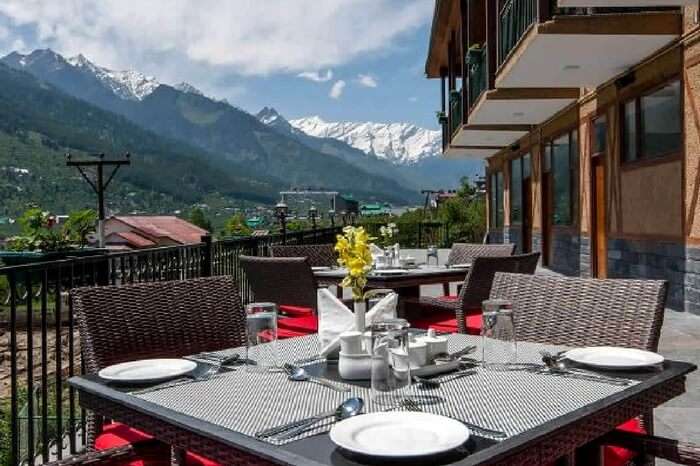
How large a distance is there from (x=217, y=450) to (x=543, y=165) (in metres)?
13.6

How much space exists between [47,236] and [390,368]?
11.9 meters

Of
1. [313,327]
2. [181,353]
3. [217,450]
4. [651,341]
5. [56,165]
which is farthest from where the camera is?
[56,165]

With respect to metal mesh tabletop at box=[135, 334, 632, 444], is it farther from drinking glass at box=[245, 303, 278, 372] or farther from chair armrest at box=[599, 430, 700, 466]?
chair armrest at box=[599, 430, 700, 466]

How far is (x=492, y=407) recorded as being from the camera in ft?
5.05

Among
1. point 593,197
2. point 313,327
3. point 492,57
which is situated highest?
point 492,57

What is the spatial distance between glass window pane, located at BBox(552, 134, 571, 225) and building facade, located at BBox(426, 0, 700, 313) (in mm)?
20

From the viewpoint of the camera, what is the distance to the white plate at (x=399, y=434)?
4.12 feet

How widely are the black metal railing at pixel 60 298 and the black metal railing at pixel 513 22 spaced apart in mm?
3772

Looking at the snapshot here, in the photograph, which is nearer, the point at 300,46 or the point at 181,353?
the point at 181,353

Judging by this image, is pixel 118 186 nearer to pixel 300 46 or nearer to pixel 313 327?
pixel 300 46

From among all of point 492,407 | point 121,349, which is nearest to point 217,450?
point 492,407

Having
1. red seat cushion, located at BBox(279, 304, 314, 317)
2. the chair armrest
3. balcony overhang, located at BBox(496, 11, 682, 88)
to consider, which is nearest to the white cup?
the chair armrest

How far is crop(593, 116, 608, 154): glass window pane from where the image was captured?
10203 millimetres

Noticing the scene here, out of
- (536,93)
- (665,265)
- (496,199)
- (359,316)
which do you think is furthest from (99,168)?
(359,316)
